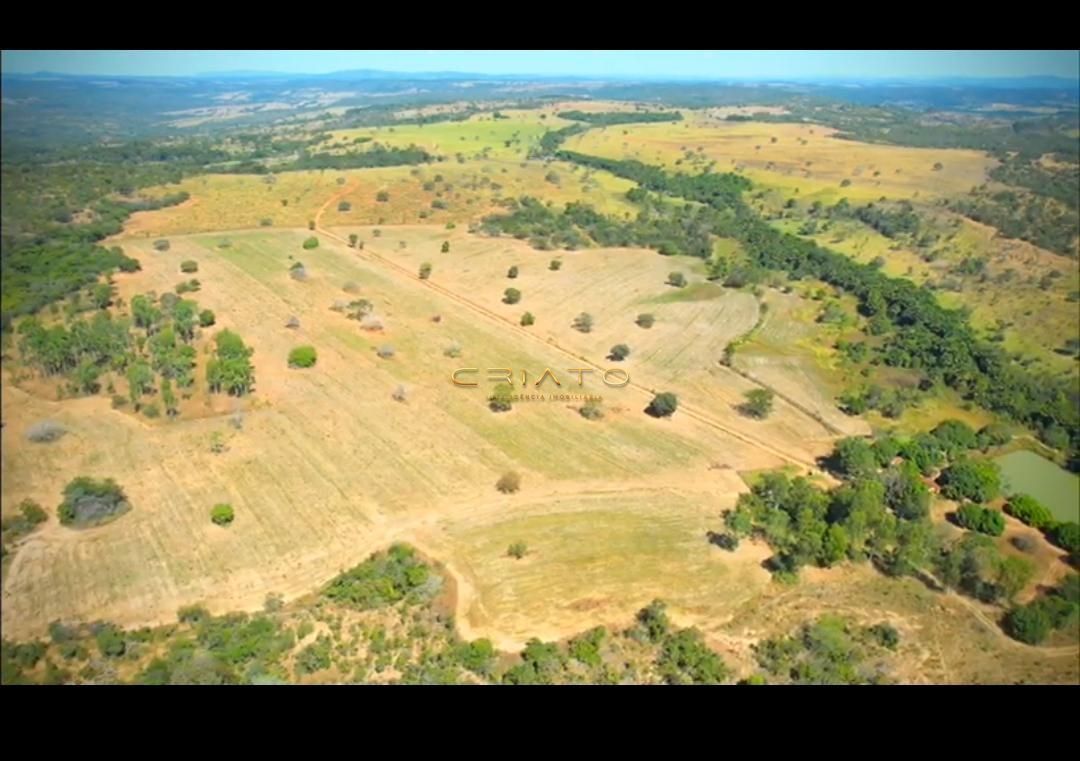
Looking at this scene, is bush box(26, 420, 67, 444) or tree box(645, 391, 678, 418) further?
tree box(645, 391, 678, 418)

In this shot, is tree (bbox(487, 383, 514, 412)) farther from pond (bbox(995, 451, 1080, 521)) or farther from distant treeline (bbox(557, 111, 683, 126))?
distant treeline (bbox(557, 111, 683, 126))

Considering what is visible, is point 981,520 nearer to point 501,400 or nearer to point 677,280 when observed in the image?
point 501,400

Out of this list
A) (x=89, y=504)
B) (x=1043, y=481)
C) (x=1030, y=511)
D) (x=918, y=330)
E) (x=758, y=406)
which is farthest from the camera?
(x=918, y=330)

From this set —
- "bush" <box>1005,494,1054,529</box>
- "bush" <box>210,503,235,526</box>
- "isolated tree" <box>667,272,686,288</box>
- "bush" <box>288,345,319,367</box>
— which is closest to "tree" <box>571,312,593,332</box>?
"isolated tree" <box>667,272,686,288</box>

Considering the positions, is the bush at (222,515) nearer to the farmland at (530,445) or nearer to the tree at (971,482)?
the farmland at (530,445)

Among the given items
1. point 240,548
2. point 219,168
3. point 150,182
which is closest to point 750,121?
point 219,168

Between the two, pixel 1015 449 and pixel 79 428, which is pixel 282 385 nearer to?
pixel 79 428

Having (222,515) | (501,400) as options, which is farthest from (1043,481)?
(222,515)
